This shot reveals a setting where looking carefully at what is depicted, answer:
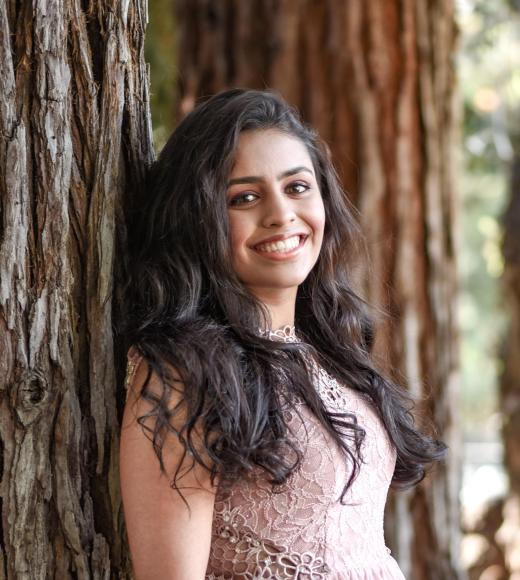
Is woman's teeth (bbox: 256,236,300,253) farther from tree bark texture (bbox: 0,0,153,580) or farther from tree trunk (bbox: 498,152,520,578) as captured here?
tree trunk (bbox: 498,152,520,578)

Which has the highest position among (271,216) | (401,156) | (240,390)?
(401,156)

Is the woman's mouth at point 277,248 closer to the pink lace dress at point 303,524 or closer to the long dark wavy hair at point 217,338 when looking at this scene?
the long dark wavy hair at point 217,338

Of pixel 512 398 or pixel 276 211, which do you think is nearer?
pixel 276 211

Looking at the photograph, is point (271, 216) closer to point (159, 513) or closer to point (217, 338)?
point (217, 338)

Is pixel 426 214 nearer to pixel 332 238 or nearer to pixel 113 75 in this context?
pixel 332 238

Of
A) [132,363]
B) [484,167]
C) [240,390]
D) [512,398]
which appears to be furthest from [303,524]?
[484,167]

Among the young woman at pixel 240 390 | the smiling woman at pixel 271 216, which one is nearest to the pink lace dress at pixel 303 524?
the young woman at pixel 240 390

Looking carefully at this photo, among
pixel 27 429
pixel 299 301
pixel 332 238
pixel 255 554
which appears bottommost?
pixel 255 554

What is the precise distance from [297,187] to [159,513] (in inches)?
29.4

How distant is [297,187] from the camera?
2074 millimetres

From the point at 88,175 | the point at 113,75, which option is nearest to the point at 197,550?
the point at 88,175

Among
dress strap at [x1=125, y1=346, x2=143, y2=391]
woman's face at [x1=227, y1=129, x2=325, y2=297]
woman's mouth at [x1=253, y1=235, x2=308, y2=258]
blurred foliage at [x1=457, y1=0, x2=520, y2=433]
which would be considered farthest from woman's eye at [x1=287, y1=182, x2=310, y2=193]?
blurred foliage at [x1=457, y1=0, x2=520, y2=433]

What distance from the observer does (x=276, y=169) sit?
203 cm

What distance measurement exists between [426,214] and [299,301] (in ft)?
4.57
